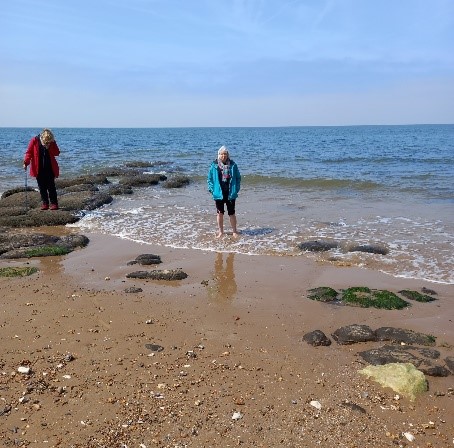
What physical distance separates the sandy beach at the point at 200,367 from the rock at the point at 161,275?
0.48 ft

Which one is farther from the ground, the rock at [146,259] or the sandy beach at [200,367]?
the sandy beach at [200,367]

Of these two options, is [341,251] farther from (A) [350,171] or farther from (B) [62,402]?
(A) [350,171]

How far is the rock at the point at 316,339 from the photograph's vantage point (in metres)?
5.18

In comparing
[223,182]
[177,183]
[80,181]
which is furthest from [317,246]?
[80,181]

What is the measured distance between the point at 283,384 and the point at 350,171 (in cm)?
2396

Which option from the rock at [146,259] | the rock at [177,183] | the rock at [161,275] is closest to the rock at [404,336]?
the rock at [161,275]

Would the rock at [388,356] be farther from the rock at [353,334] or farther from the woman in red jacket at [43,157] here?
the woman in red jacket at [43,157]

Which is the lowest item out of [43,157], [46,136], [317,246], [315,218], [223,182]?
[315,218]

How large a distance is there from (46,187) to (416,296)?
10.1 metres

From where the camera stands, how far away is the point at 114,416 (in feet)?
12.5

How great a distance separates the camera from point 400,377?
4359mm

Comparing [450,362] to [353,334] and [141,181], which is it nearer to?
[353,334]

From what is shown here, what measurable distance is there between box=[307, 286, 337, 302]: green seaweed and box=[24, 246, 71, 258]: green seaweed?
476 cm

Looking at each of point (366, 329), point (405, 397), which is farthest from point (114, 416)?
point (366, 329)
